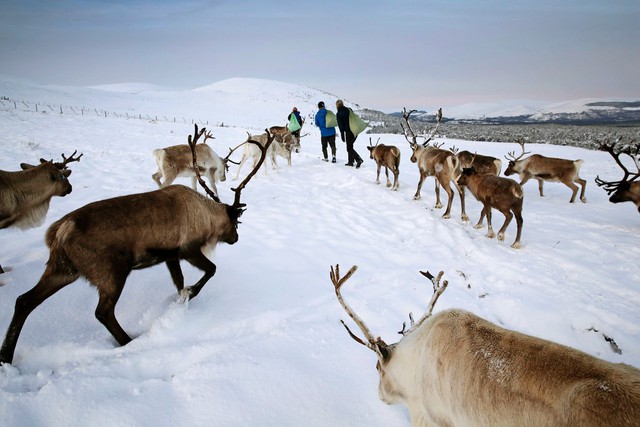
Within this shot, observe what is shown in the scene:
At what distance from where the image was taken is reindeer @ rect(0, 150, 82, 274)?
425 centimetres

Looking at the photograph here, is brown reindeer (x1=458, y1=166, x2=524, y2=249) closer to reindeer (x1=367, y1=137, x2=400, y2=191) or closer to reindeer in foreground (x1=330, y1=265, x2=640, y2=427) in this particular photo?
reindeer (x1=367, y1=137, x2=400, y2=191)

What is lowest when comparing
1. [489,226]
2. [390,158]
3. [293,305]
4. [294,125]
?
[489,226]

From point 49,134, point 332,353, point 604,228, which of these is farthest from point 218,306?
point 49,134

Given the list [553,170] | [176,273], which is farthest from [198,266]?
[553,170]

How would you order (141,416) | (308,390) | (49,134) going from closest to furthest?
(141,416) → (308,390) → (49,134)

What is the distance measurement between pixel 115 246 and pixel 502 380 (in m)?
2.89

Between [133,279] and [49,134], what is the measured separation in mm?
12554

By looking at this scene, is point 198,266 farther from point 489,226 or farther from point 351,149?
point 351,149

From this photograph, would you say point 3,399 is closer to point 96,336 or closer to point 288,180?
point 96,336

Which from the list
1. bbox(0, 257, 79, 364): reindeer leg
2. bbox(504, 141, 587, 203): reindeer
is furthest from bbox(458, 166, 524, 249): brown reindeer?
bbox(0, 257, 79, 364): reindeer leg

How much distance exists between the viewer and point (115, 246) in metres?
2.77

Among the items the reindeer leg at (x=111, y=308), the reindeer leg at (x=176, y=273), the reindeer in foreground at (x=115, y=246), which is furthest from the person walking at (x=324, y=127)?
the reindeer leg at (x=111, y=308)

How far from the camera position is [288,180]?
10.6 m

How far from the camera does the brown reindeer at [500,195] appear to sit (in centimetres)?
606
